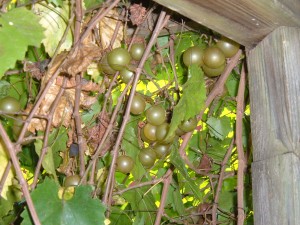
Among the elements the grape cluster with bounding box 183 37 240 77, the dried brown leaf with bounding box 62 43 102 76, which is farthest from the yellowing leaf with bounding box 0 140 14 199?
the grape cluster with bounding box 183 37 240 77

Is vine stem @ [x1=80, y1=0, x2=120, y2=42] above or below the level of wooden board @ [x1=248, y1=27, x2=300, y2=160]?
above

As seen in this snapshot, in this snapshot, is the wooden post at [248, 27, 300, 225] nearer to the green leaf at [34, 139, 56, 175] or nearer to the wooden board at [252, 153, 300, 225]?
the wooden board at [252, 153, 300, 225]

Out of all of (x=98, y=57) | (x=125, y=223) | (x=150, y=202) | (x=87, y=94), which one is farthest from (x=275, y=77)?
(x=125, y=223)

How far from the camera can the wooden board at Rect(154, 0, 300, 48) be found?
2.73 feet

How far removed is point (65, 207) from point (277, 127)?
1.43ft

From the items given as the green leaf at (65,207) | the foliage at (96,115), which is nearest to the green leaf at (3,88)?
the foliage at (96,115)

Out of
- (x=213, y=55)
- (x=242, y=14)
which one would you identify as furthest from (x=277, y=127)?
(x=213, y=55)

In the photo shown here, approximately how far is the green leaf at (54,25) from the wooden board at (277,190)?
1.64 ft

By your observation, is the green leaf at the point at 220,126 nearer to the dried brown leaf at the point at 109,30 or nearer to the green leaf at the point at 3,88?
the dried brown leaf at the point at 109,30

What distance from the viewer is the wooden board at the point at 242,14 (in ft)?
2.73

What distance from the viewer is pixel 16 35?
0.82 metres

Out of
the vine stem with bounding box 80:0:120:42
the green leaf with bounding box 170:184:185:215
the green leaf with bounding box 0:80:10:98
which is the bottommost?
the green leaf with bounding box 170:184:185:215

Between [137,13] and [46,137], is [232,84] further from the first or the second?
[46,137]

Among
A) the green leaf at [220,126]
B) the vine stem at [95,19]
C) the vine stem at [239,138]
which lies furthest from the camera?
the green leaf at [220,126]
